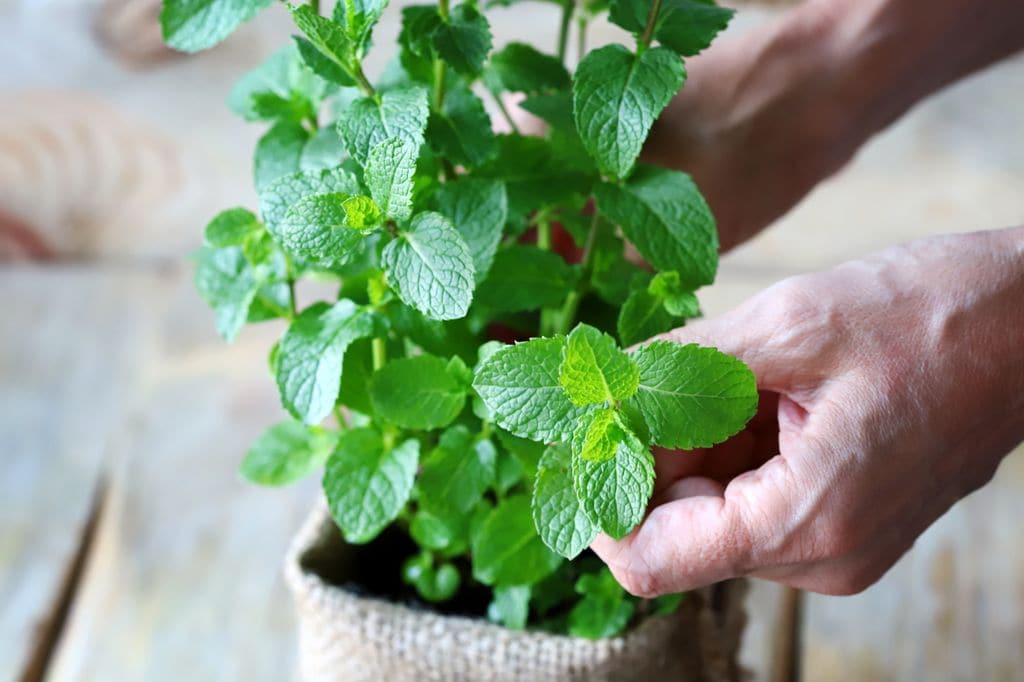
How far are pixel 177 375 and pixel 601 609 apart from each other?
2.15 ft

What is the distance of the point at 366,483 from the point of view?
0.62m

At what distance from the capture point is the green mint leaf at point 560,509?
0.52m

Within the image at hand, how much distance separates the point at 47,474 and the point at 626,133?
75 centimetres

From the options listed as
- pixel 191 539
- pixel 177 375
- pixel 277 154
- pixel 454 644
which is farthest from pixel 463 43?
pixel 177 375

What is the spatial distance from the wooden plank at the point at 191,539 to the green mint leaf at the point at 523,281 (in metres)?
0.45

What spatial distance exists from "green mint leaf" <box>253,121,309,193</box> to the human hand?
0.22 metres

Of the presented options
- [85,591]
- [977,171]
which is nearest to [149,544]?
[85,591]

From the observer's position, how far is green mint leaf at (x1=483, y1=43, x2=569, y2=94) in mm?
641

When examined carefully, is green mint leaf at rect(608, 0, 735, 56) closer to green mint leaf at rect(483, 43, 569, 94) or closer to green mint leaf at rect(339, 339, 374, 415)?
green mint leaf at rect(483, 43, 569, 94)

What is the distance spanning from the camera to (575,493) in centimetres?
53

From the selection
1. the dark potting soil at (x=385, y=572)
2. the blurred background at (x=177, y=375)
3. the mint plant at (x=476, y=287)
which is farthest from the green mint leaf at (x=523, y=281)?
the blurred background at (x=177, y=375)

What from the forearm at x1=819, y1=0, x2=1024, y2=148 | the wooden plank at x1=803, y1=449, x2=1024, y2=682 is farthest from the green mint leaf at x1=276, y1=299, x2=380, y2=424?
the wooden plank at x1=803, y1=449, x2=1024, y2=682

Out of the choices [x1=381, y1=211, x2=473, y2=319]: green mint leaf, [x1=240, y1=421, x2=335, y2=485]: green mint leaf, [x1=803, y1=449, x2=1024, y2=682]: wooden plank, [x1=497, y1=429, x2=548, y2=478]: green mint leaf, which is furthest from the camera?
[x1=803, y1=449, x2=1024, y2=682]: wooden plank

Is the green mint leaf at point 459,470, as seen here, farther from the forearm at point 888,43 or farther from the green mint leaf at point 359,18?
the forearm at point 888,43
